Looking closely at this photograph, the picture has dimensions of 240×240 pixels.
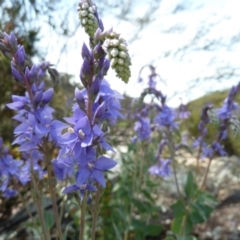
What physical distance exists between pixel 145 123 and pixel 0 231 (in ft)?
5.71

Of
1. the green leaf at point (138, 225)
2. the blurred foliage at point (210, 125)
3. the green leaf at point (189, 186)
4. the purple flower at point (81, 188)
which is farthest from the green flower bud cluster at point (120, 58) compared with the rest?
the blurred foliage at point (210, 125)

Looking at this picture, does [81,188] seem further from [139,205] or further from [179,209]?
[139,205]

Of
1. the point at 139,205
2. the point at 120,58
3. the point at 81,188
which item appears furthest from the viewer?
the point at 139,205

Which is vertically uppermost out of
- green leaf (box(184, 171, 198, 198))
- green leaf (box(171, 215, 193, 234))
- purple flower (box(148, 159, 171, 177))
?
purple flower (box(148, 159, 171, 177))

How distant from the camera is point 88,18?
140 centimetres

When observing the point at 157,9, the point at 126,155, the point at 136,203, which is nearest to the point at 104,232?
the point at 136,203

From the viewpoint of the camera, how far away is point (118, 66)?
118 centimetres

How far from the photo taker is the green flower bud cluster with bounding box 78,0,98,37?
1379 millimetres

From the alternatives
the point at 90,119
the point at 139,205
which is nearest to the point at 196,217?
the point at 139,205

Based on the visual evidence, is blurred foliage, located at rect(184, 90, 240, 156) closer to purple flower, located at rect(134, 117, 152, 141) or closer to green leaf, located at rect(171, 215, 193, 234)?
purple flower, located at rect(134, 117, 152, 141)

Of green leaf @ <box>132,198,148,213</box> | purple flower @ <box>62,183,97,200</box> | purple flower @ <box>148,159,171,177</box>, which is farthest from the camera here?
purple flower @ <box>148,159,171,177</box>

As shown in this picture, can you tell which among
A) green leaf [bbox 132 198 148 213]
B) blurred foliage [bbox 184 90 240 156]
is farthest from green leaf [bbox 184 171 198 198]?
blurred foliage [bbox 184 90 240 156]

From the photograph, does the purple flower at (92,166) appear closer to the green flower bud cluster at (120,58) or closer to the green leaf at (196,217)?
the green flower bud cluster at (120,58)

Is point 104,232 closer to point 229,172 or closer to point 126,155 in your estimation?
point 126,155
